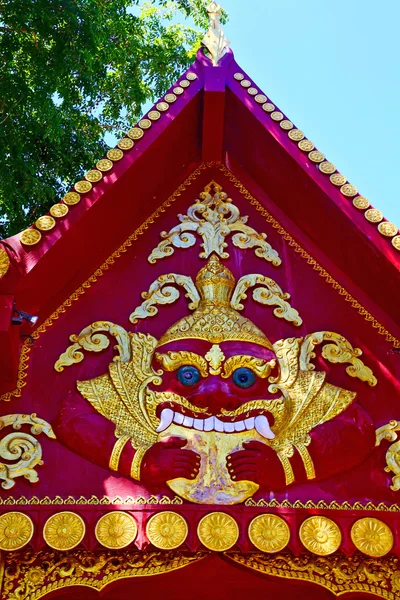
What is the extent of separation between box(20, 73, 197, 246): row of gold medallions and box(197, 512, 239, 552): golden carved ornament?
2.43 meters

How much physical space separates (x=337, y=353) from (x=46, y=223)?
249 centimetres

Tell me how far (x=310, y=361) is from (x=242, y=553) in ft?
5.32

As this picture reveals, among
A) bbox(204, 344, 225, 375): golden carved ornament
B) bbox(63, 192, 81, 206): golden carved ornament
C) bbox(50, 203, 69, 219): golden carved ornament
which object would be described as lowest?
bbox(204, 344, 225, 375): golden carved ornament

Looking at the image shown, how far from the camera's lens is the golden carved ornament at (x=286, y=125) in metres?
6.96

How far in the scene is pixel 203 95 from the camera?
7.25 m

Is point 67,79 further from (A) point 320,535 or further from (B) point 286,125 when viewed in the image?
(A) point 320,535

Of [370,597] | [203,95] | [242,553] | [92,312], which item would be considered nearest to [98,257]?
[92,312]

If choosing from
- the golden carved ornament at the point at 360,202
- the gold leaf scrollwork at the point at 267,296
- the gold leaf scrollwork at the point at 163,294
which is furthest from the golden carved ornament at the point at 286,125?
the gold leaf scrollwork at the point at 163,294

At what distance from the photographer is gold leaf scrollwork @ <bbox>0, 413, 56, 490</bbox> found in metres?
5.45

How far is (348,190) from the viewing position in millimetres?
6535

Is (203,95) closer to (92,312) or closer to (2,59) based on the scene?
(92,312)

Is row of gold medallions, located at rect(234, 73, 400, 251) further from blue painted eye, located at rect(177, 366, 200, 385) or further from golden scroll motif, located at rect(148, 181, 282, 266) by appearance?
blue painted eye, located at rect(177, 366, 200, 385)

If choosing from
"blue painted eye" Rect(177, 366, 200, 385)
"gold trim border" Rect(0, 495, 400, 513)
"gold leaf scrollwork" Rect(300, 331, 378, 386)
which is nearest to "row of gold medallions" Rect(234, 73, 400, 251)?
"gold leaf scrollwork" Rect(300, 331, 378, 386)

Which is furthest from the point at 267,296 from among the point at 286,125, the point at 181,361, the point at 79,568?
the point at 79,568
